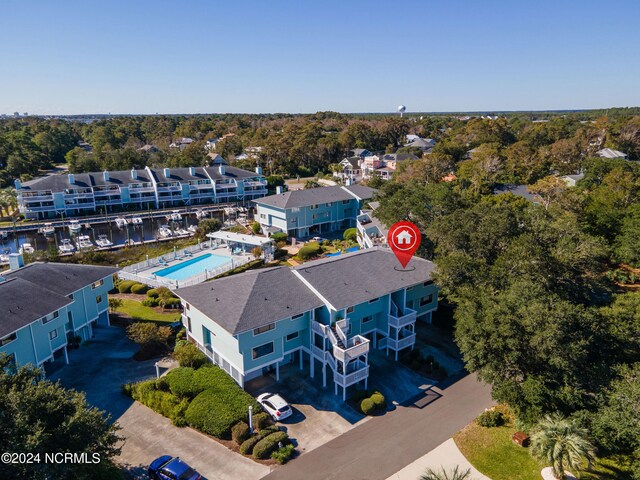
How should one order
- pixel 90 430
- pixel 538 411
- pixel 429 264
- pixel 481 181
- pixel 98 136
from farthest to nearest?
pixel 98 136
pixel 481 181
pixel 429 264
pixel 538 411
pixel 90 430

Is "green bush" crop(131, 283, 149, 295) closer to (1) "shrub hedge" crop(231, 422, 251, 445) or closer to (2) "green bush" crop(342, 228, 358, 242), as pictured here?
(1) "shrub hedge" crop(231, 422, 251, 445)

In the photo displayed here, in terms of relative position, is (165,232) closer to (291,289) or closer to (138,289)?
(138,289)

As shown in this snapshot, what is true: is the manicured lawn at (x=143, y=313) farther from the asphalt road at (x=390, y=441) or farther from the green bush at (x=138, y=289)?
the asphalt road at (x=390, y=441)

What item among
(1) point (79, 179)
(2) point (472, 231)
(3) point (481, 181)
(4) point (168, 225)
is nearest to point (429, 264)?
(2) point (472, 231)

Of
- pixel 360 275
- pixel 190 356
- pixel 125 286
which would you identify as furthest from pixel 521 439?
pixel 125 286

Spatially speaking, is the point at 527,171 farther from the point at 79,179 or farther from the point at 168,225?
the point at 79,179

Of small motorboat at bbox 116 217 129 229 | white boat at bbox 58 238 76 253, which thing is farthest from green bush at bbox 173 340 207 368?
small motorboat at bbox 116 217 129 229
